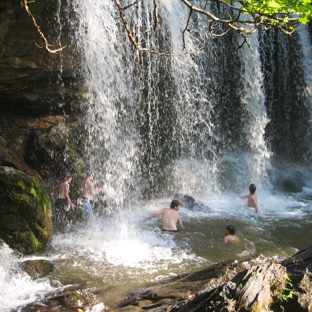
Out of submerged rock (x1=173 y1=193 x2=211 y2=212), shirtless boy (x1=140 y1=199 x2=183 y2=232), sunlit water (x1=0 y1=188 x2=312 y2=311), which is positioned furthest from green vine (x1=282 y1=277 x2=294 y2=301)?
submerged rock (x1=173 y1=193 x2=211 y2=212)

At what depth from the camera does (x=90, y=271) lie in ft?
19.7

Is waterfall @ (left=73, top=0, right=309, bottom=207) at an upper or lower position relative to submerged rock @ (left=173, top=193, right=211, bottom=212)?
upper

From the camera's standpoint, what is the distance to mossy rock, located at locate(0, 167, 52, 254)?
6.71 metres

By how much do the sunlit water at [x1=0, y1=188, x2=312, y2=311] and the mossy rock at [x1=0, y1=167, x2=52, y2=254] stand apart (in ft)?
0.89

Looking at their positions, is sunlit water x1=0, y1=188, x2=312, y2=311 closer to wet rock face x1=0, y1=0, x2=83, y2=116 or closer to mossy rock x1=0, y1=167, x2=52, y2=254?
mossy rock x1=0, y1=167, x2=52, y2=254

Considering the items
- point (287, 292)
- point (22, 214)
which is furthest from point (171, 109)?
point (287, 292)

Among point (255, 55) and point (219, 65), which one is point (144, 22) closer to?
point (219, 65)

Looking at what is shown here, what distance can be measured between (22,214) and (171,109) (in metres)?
7.11

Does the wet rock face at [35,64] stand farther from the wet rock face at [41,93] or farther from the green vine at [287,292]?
the green vine at [287,292]

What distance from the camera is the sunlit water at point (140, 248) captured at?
215 inches

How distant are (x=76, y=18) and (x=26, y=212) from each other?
18.1ft

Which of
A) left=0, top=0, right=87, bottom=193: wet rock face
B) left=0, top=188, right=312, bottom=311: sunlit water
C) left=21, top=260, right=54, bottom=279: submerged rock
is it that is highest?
left=0, top=0, right=87, bottom=193: wet rock face

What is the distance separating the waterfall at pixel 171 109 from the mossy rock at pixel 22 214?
3.76 metres

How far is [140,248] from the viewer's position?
7.17 m
